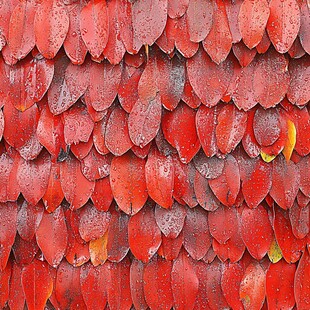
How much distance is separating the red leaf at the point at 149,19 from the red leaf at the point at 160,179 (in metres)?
0.33

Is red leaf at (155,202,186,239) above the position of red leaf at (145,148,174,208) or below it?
below

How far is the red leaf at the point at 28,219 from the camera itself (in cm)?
160

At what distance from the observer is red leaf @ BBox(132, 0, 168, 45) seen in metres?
1.44

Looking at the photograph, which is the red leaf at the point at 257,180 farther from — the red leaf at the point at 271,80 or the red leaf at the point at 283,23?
the red leaf at the point at 283,23

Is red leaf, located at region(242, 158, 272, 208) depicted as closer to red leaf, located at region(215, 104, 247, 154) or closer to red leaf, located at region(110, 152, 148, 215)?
red leaf, located at region(215, 104, 247, 154)

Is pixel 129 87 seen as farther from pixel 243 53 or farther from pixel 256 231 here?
pixel 256 231

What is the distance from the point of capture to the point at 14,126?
5.05 feet

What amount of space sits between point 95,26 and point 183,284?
779 millimetres

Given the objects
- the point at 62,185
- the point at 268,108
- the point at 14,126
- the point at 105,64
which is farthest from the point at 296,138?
the point at 14,126

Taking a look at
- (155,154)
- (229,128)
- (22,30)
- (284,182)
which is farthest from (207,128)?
A: (22,30)

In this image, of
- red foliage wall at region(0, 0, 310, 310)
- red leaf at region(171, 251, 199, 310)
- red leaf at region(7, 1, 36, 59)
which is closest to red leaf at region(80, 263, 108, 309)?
red foliage wall at region(0, 0, 310, 310)

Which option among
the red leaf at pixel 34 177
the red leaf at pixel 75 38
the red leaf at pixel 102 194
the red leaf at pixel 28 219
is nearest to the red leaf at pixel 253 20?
the red leaf at pixel 75 38

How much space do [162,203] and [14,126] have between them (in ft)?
1.57

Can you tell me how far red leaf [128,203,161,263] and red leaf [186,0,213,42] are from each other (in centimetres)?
54
